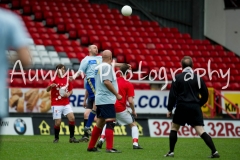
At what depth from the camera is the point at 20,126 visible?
20891 millimetres

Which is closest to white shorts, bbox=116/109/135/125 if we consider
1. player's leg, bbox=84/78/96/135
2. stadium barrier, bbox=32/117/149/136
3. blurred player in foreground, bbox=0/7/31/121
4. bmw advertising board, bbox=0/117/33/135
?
player's leg, bbox=84/78/96/135

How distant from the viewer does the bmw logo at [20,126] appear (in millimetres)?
20828

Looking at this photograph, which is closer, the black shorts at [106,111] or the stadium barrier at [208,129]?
the black shorts at [106,111]

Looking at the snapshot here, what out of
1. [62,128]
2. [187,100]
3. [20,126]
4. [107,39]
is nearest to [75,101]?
[62,128]

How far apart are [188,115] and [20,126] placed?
31.5 ft

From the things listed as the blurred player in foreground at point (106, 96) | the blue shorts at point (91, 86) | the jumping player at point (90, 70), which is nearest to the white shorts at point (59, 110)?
the jumping player at point (90, 70)

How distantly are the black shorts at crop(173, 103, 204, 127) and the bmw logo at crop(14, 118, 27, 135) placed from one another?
30.7 ft

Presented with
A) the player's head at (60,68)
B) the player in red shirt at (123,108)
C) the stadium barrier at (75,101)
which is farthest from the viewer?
the stadium barrier at (75,101)

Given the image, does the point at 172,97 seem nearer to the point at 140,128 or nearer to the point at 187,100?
the point at 187,100

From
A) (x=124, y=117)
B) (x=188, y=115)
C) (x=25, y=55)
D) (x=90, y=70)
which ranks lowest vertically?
(x=124, y=117)

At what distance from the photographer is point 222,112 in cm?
2434

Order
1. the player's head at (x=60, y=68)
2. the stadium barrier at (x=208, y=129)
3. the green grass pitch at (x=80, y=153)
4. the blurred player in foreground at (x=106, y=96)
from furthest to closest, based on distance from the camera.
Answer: the stadium barrier at (x=208, y=129) → the player's head at (x=60, y=68) → the blurred player in foreground at (x=106, y=96) → the green grass pitch at (x=80, y=153)

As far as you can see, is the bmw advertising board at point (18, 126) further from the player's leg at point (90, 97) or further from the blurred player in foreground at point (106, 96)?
the blurred player in foreground at point (106, 96)

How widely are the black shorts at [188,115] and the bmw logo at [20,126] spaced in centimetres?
935
